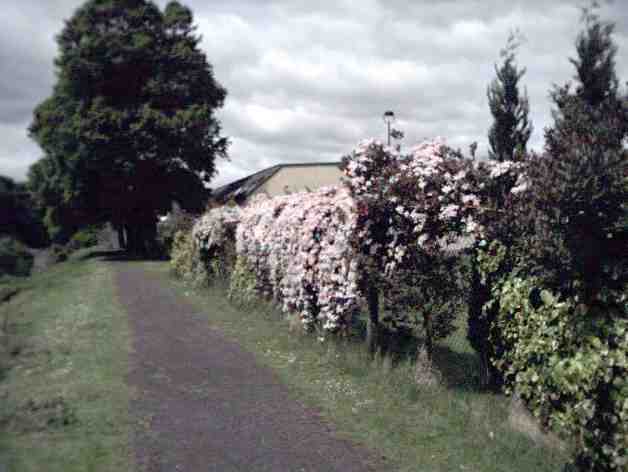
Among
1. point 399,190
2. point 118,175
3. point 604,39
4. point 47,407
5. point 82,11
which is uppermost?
point 82,11

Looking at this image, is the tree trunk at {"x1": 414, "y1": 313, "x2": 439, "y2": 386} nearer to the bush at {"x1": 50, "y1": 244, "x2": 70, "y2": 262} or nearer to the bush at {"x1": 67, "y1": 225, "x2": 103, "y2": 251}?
the bush at {"x1": 50, "y1": 244, "x2": 70, "y2": 262}

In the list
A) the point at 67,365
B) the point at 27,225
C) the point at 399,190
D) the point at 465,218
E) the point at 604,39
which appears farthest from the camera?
the point at 27,225

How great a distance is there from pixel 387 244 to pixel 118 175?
27.0 metres

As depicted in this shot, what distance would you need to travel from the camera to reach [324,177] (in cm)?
4403

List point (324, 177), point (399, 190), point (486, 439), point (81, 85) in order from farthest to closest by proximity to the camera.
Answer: point (324, 177) < point (81, 85) < point (399, 190) < point (486, 439)

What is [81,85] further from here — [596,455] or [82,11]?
[596,455]

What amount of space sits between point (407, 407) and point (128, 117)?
27.6 metres

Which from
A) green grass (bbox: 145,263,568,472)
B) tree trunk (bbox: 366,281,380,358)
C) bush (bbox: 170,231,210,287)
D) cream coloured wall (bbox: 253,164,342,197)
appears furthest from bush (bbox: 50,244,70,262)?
tree trunk (bbox: 366,281,380,358)

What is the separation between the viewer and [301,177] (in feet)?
142

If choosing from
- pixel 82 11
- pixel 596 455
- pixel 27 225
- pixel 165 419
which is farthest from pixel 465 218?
pixel 27 225

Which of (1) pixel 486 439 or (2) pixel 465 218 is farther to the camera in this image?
(2) pixel 465 218

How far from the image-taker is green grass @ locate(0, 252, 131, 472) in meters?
4.94

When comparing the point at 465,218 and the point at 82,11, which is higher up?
the point at 82,11

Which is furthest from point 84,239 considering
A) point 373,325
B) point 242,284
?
point 373,325
